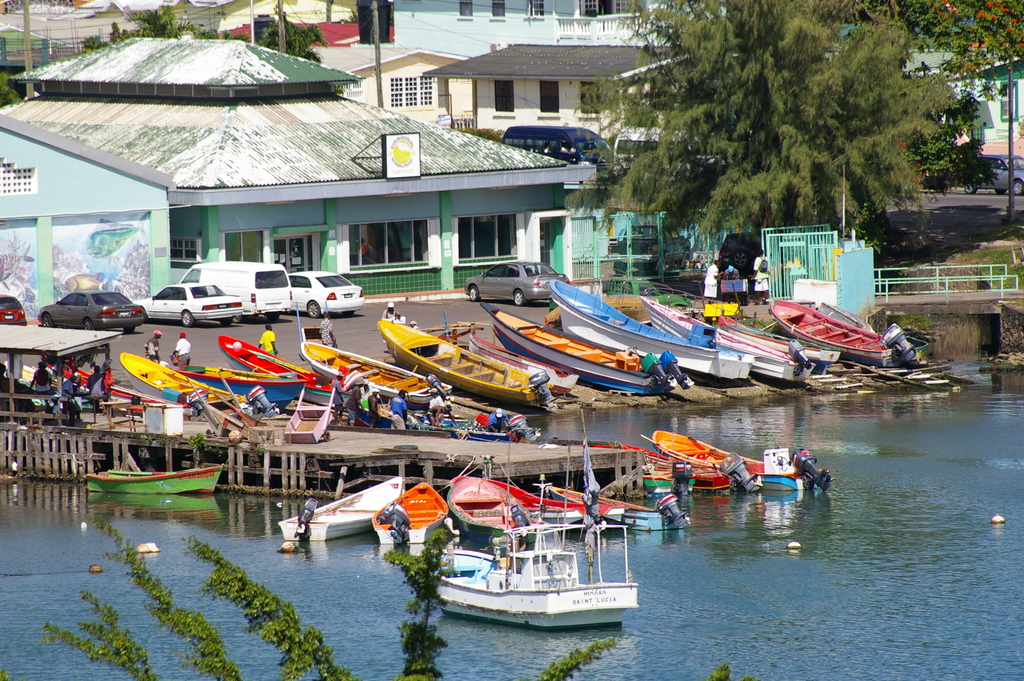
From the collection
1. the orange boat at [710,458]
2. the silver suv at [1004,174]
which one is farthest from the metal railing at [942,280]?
the orange boat at [710,458]

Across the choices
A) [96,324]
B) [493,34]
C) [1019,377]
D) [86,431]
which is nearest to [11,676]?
[86,431]

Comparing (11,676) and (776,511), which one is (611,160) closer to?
(776,511)

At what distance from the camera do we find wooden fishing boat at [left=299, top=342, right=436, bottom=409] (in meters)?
37.0

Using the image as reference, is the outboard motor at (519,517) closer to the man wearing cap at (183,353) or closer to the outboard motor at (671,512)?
the outboard motor at (671,512)

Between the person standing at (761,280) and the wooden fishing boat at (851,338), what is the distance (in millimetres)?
3200

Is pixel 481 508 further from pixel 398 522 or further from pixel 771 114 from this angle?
pixel 771 114

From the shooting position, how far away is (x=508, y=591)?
2305 centimetres

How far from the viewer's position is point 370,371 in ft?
127

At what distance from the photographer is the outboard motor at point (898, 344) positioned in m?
44.8

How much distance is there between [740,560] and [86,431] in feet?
52.9

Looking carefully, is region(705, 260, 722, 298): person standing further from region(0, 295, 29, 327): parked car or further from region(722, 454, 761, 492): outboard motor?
region(0, 295, 29, 327): parked car

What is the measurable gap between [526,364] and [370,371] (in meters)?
4.51

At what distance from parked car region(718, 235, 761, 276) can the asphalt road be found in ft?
26.9

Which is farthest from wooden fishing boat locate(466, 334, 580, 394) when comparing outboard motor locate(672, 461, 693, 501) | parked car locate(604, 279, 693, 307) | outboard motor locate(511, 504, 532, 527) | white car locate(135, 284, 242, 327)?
outboard motor locate(511, 504, 532, 527)
